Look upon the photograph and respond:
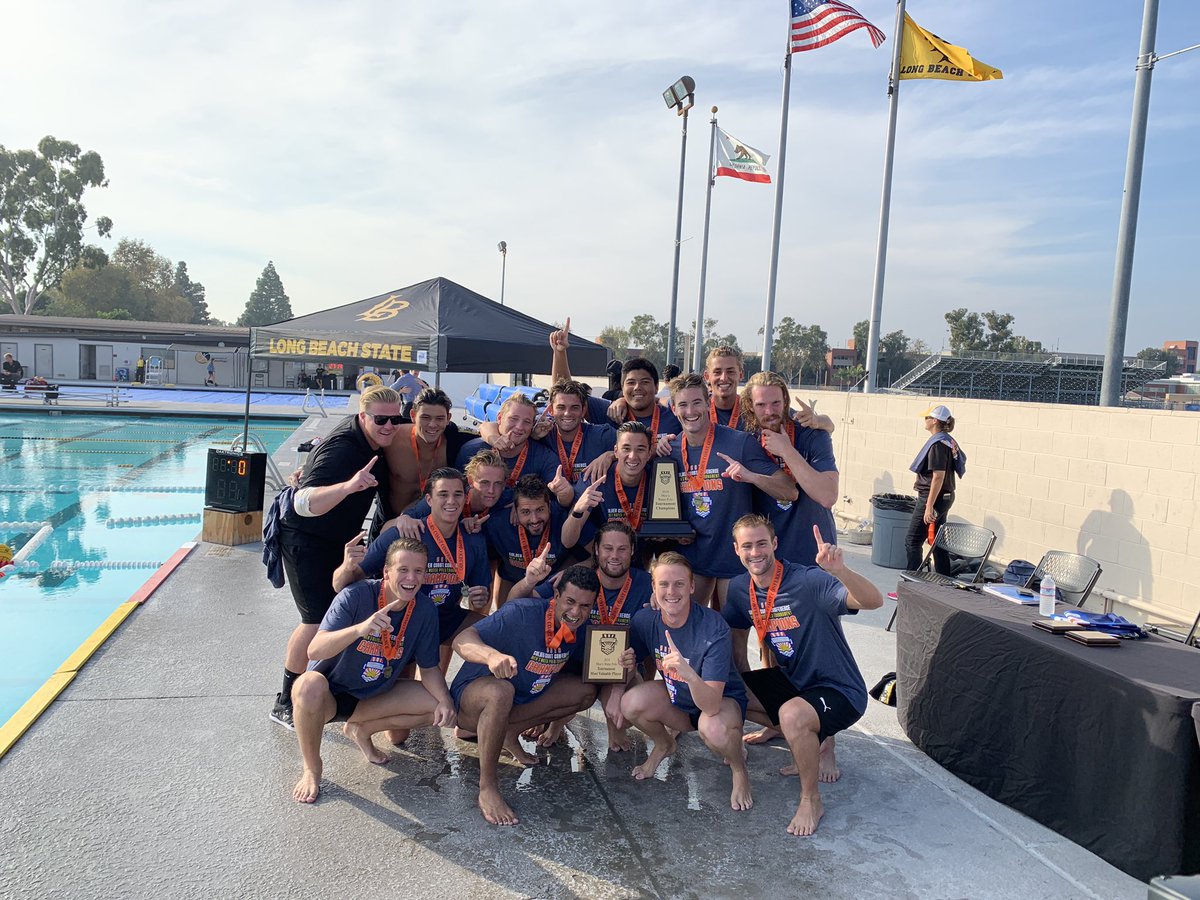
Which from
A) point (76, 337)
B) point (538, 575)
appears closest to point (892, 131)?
point (538, 575)

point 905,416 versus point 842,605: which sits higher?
point 905,416

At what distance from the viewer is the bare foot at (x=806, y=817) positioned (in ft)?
11.8

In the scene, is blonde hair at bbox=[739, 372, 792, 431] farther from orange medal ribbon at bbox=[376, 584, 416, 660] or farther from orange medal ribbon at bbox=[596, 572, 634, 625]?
orange medal ribbon at bbox=[376, 584, 416, 660]

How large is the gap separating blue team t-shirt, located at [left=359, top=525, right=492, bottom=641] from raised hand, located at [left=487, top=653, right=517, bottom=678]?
0.55 meters

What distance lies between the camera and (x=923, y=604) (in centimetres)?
449

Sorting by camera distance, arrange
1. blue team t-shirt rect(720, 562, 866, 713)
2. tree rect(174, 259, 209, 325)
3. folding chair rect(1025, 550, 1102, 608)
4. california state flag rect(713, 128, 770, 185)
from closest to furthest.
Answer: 1. blue team t-shirt rect(720, 562, 866, 713)
2. folding chair rect(1025, 550, 1102, 608)
3. california state flag rect(713, 128, 770, 185)
4. tree rect(174, 259, 209, 325)

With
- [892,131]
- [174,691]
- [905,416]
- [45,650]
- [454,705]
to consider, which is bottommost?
[45,650]

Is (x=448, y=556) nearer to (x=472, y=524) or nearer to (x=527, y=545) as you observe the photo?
(x=472, y=524)

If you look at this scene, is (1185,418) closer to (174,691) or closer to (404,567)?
(404,567)

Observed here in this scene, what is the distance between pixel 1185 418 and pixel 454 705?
5871 mm

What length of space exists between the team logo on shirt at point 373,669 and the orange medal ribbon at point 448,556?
1.57 ft

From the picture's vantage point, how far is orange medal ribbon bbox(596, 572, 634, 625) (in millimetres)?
4121

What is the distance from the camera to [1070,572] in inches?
228

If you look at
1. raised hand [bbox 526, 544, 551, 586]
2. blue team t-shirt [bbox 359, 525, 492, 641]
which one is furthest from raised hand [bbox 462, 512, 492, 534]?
raised hand [bbox 526, 544, 551, 586]
